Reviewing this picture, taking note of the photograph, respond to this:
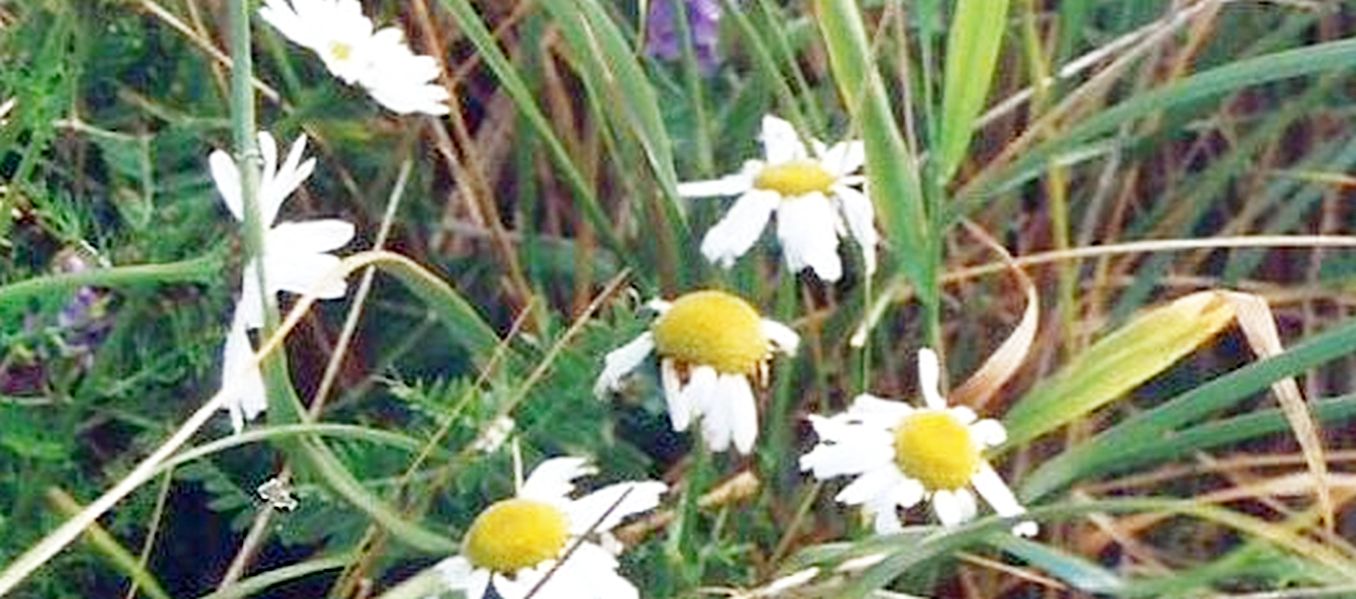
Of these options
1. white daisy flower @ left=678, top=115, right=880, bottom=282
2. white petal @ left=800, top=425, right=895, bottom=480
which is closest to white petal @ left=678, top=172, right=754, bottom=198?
white daisy flower @ left=678, top=115, right=880, bottom=282

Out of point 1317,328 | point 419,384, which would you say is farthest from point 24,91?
point 1317,328

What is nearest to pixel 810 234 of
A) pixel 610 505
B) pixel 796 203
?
pixel 796 203

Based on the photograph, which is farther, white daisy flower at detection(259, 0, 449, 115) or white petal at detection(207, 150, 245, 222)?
white daisy flower at detection(259, 0, 449, 115)

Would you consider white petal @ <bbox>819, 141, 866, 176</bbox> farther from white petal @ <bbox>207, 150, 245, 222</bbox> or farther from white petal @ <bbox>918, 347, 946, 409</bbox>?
white petal @ <bbox>207, 150, 245, 222</bbox>

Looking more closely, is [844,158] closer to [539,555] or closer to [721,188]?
[721,188]

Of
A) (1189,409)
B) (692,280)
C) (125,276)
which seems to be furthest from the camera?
(692,280)

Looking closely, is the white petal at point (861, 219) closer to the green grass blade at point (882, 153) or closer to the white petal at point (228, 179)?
the green grass blade at point (882, 153)

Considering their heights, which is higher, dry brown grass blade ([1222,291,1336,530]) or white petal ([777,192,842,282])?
white petal ([777,192,842,282])

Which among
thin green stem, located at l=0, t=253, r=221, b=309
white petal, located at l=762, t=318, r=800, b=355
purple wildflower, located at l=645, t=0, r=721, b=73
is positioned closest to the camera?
thin green stem, located at l=0, t=253, r=221, b=309
